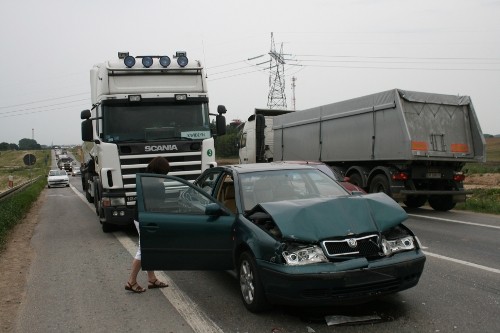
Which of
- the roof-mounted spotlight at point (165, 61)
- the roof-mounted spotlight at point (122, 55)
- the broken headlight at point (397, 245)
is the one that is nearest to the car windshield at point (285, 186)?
the broken headlight at point (397, 245)

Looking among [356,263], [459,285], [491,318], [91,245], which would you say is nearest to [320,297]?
[356,263]

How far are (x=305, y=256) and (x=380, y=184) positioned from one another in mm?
9840

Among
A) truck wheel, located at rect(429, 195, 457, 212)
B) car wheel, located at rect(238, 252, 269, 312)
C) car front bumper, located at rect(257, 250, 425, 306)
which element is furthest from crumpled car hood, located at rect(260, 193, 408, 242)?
truck wheel, located at rect(429, 195, 457, 212)

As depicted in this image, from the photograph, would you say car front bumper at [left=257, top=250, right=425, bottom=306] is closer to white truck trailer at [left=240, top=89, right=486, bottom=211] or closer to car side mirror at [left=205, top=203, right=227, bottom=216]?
car side mirror at [left=205, top=203, right=227, bottom=216]

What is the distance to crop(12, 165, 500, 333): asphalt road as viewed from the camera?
4586 millimetres

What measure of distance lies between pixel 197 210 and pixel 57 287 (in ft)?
7.40

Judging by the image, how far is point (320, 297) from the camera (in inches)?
172

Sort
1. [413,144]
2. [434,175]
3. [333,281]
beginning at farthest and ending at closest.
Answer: [434,175]
[413,144]
[333,281]

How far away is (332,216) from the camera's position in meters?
4.69

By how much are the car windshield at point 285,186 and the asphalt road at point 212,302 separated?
1178 millimetres

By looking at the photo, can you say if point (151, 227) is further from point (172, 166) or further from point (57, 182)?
point (57, 182)

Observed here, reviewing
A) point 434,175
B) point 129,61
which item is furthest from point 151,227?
point 434,175

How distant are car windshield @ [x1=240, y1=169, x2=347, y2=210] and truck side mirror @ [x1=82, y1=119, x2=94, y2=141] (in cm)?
530

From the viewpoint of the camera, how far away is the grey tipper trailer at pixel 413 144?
42.2ft
